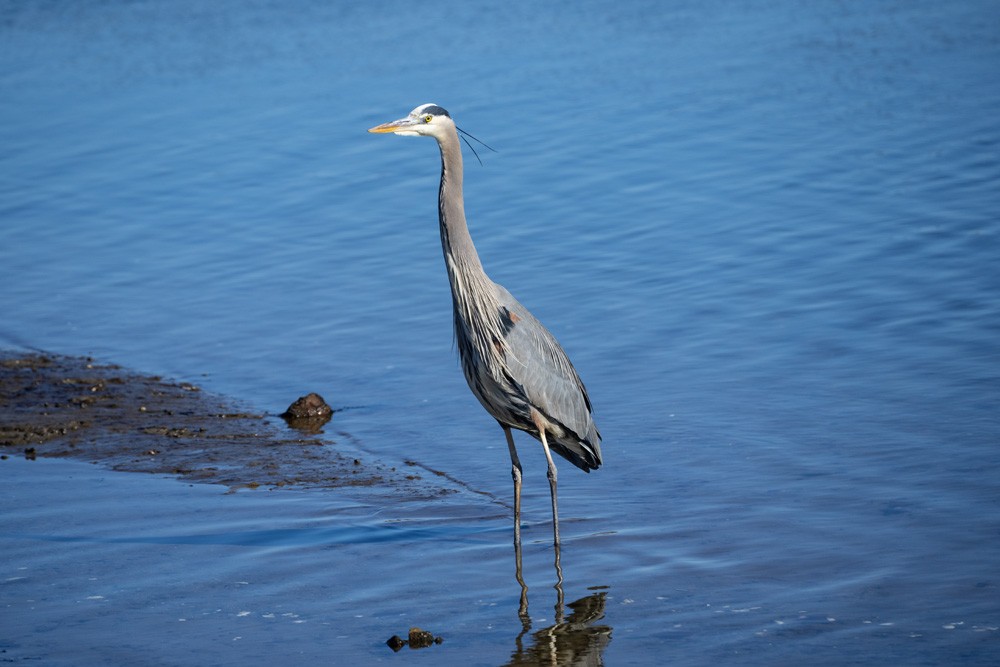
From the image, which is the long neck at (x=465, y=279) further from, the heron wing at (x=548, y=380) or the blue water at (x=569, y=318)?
the blue water at (x=569, y=318)

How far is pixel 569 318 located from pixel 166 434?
347cm

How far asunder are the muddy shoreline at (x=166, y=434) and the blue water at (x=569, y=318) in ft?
0.88

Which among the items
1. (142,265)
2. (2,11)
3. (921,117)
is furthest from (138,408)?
(2,11)

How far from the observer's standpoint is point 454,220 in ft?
21.5

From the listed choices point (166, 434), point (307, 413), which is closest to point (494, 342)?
point (307, 413)

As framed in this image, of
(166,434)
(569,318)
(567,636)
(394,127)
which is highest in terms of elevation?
(394,127)

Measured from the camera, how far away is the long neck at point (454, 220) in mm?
6535

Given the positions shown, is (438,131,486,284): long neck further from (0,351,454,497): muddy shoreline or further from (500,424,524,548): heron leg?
(0,351,454,497): muddy shoreline

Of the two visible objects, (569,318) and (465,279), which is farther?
(569,318)

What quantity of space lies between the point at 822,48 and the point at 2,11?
53.4 feet

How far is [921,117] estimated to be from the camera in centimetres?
1531

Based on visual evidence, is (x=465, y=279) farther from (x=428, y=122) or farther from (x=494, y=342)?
(x=428, y=122)

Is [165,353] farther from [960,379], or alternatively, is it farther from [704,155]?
Answer: [704,155]

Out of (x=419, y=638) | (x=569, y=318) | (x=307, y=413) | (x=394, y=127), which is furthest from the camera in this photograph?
(x=569, y=318)
